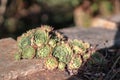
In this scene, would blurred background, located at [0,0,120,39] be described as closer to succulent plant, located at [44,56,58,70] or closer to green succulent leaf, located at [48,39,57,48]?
green succulent leaf, located at [48,39,57,48]

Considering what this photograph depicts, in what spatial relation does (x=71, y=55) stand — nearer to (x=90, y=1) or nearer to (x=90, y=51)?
(x=90, y=51)

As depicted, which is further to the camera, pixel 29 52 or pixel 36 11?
pixel 36 11

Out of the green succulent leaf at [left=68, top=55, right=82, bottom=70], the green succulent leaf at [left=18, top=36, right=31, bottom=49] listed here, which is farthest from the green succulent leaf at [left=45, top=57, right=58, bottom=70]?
the green succulent leaf at [left=18, top=36, right=31, bottom=49]

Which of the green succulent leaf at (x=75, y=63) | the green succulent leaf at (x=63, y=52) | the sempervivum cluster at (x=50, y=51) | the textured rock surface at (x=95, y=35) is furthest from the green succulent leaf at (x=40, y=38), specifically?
the textured rock surface at (x=95, y=35)

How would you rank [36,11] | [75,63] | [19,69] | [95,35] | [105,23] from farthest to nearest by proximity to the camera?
[36,11] → [105,23] → [95,35] → [75,63] → [19,69]

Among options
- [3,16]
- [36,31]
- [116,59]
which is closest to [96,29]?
[116,59]

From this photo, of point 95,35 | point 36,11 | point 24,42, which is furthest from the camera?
point 36,11

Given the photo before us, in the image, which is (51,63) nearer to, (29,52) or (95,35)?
(29,52)

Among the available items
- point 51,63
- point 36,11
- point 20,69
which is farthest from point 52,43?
point 36,11
